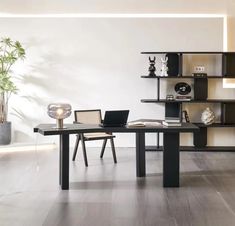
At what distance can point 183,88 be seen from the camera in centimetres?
772

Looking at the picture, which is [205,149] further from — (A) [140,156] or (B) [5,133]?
(B) [5,133]

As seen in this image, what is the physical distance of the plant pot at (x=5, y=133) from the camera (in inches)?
299

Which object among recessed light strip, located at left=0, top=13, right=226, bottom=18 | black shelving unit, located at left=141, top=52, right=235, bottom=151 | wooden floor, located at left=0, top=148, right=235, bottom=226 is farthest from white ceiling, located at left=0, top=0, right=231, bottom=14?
wooden floor, located at left=0, top=148, right=235, bottom=226

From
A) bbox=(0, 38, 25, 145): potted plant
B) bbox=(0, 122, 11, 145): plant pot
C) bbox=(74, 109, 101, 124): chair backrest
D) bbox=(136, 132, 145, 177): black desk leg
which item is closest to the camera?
bbox=(136, 132, 145, 177): black desk leg

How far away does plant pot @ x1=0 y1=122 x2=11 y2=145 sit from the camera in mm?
7602

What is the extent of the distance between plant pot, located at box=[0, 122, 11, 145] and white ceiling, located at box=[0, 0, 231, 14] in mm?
2156

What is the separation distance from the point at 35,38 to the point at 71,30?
27.9 inches

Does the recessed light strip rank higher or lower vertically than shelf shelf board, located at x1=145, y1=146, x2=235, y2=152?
higher

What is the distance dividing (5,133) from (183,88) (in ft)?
11.3

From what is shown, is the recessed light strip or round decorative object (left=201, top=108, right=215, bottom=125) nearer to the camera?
round decorative object (left=201, top=108, right=215, bottom=125)

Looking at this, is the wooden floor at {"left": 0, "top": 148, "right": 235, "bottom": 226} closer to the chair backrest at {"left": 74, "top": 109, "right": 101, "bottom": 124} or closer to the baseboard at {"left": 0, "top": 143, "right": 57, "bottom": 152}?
the chair backrest at {"left": 74, "top": 109, "right": 101, "bottom": 124}

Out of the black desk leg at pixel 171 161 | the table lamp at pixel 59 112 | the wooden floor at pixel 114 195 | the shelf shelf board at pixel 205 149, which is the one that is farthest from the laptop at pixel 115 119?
the shelf shelf board at pixel 205 149

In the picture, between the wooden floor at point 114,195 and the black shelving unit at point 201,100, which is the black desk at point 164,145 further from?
the black shelving unit at point 201,100

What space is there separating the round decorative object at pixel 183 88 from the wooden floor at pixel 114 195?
160cm
